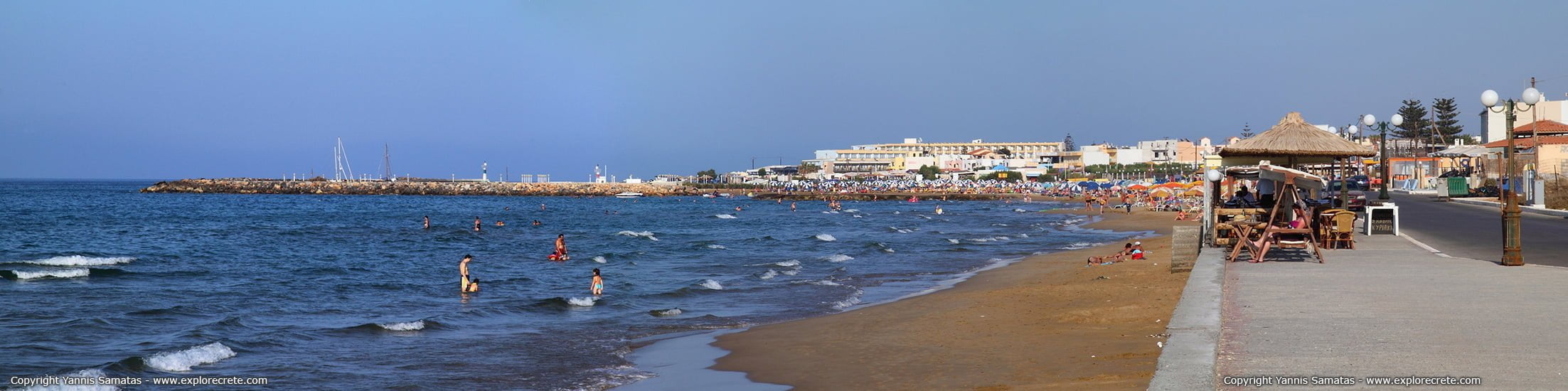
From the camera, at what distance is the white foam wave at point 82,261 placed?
24.6 m

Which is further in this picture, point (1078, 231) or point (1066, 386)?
point (1078, 231)

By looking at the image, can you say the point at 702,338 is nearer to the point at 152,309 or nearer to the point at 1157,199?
the point at 152,309

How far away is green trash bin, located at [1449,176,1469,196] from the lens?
37.8 metres

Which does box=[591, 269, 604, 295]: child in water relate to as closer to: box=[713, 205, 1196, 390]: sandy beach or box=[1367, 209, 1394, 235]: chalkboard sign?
box=[713, 205, 1196, 390]: sandy beach

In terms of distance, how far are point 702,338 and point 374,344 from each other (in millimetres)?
3639

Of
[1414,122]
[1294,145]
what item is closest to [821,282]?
[1294,145]

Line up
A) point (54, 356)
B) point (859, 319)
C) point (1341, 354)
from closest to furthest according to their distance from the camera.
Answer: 1. point (1341, 354)
2. point (54, 356)
3. point (859, 319)

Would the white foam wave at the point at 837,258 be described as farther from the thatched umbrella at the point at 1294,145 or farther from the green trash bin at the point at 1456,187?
the green trash bin at the point at 1456,187

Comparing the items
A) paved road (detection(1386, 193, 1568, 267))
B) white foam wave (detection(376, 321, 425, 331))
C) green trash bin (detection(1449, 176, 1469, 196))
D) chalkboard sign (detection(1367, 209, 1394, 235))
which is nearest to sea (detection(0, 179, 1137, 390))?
white foam wave (detection(376, 321, 425, 331))

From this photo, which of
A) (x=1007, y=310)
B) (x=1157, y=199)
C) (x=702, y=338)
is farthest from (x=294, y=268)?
(x=1157, y=199)

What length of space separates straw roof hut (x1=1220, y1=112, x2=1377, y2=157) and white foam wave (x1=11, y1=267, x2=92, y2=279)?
21.6 m

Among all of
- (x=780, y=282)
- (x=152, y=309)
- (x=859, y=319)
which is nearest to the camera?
(x=859, y=319)

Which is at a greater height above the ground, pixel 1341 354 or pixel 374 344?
pixel 1341 354

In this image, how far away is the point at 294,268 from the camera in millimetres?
25281
